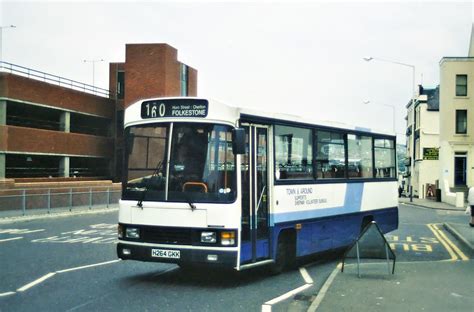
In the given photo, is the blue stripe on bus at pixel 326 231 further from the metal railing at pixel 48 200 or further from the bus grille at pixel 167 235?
the metal railing at pixel 48 200

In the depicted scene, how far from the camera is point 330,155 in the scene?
1299 cm

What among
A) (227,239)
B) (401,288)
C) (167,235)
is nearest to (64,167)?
(167,235)

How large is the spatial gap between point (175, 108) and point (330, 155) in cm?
435

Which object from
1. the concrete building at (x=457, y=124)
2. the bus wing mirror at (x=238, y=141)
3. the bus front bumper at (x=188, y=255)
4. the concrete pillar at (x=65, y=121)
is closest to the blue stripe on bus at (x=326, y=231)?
the bus front bumper at (x=188, y=255)

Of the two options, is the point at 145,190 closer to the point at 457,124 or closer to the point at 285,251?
the point at 285,251

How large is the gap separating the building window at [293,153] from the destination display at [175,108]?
1.84 metres

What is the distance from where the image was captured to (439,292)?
9141 millimetres

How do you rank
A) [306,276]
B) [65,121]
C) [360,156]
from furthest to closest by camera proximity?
1. [65,121]
2. [360,156]
3. [306,276]

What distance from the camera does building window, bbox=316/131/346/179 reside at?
12562 millimetres

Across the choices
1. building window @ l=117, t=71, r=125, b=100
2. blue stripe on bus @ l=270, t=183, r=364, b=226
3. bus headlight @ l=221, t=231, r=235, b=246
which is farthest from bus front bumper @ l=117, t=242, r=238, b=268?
building window @ l=117, t=71, r=125, b=100

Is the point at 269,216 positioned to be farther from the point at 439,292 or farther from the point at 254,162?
the point at 439,292

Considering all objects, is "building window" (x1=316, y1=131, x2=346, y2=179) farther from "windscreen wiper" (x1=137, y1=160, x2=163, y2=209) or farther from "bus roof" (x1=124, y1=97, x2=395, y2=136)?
"windscreen wiper" (x1=137, y1=160, x2=163, y2=209)

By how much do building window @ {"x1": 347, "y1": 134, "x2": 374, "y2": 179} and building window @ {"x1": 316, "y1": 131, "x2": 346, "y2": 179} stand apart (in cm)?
35

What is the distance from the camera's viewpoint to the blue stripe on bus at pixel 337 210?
11.0 metres
